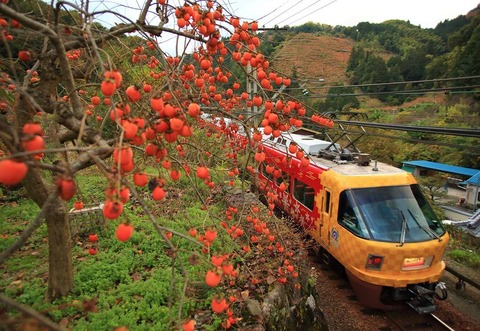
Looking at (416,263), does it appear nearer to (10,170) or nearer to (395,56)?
(10,170)

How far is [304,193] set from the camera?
6.95m

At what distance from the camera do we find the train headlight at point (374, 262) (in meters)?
4.60

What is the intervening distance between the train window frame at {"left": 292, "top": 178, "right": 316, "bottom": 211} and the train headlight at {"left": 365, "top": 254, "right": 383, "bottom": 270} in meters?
1.90

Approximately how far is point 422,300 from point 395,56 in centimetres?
4436

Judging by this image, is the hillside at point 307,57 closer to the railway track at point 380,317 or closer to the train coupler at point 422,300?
the train coupler at point 422,300

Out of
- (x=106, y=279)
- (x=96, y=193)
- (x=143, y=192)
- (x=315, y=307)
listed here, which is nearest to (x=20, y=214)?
(x=96, y=193)

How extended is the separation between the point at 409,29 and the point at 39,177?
67551 mm

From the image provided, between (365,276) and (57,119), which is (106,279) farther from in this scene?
(365,276)

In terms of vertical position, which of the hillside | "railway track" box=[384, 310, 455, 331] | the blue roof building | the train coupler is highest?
the hillside

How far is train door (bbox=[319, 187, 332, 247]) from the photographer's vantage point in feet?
18.6

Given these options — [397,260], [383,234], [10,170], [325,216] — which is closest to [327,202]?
[325,216]

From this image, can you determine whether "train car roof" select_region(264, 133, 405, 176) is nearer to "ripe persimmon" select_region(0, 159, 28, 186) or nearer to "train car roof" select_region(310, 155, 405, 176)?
"train car roof" select_region(310, 155, 405, 176)

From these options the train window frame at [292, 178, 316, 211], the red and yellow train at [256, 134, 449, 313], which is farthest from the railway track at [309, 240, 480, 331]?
the train window frame at [292, 178, 316, 211]

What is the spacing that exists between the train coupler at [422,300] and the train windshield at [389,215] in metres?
0.74
